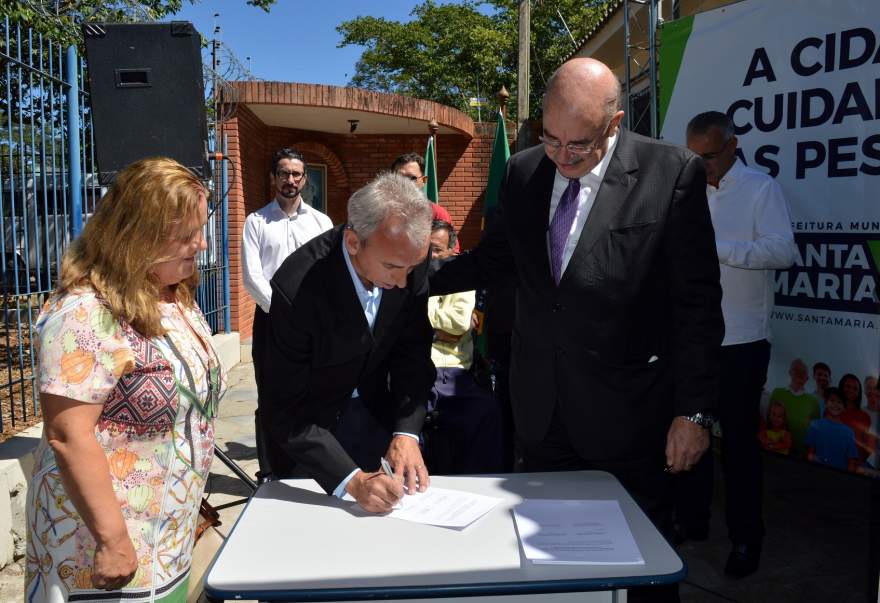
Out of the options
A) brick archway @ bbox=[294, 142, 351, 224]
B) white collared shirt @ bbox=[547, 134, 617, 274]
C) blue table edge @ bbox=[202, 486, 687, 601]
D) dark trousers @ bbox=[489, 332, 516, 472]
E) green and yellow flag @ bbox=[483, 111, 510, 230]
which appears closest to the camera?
blue table edge @ bbox=[202, 486, 687, 601]

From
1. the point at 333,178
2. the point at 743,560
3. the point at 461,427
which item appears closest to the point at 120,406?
the point at 461,427

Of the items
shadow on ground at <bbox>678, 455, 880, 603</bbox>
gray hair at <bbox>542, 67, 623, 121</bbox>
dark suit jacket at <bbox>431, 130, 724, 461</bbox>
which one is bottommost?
shadow on ground at <bbox>678, 455, 880, 603</bbox>

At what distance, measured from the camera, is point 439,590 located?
4.42ft

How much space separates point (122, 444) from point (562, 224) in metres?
1.30

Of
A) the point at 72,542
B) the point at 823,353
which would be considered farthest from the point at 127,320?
the point at 823,353

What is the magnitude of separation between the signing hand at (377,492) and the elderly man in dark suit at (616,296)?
54 cm

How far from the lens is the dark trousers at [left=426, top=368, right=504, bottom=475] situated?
10.3 feet

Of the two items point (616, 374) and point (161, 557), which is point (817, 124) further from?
point (161, 557)

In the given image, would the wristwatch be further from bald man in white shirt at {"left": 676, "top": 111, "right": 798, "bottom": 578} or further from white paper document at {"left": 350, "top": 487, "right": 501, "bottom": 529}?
bald man in white shirt at {"left": 676, "top": 111, "right": 798, "bottom": 578}

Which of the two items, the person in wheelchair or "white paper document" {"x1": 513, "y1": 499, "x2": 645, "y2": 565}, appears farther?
the person in wheelchair

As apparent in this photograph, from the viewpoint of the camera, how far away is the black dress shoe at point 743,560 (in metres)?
3.08

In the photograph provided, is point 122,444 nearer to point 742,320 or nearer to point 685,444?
point 685,444

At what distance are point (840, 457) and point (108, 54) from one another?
4082mm

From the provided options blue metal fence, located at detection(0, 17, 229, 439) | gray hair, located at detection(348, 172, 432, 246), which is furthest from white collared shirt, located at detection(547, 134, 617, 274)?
blue metal fence, located at detection(0, 17, 229, 439)
